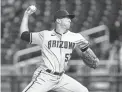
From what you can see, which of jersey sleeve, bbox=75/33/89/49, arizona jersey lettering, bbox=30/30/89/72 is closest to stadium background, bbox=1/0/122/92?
jersey sleeve, bbox=75/33/89/49

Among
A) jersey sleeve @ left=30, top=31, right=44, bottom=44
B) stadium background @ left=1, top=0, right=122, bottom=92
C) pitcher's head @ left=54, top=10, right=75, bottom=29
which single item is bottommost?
Result: stadium background @ left=1, top=0, right=122, bottom=92

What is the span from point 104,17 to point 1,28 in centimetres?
332

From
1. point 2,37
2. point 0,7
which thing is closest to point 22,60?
point 2,37

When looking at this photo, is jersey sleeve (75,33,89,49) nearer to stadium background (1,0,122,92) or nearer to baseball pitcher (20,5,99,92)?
baseball pitcher (20,5,99,92)

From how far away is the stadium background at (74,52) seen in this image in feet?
39.5

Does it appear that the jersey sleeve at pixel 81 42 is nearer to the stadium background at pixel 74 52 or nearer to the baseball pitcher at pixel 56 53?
the baseball pitcher at pixel 56 53

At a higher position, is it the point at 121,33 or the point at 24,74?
the point at 121,33

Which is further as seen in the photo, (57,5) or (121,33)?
(57,5)

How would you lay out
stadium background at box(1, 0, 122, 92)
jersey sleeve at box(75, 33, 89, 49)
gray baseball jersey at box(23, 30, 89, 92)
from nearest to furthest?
gray baseball jersey at box(23, 30, 89, 92)
jersey sleeve at box(75, 33, 89, 49)
stadium background at box(1, 0, 122, 92)

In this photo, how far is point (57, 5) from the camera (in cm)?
1577

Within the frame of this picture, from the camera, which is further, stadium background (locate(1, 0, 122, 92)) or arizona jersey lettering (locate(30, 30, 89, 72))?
stadium background (locate(1, 0, 122, 92))

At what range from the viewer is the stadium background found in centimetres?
1205

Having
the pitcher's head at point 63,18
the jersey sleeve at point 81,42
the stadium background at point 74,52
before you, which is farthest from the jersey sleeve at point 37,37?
the stadium background at point 74,52

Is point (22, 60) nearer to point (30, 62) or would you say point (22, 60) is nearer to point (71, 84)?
point (30, 62)
